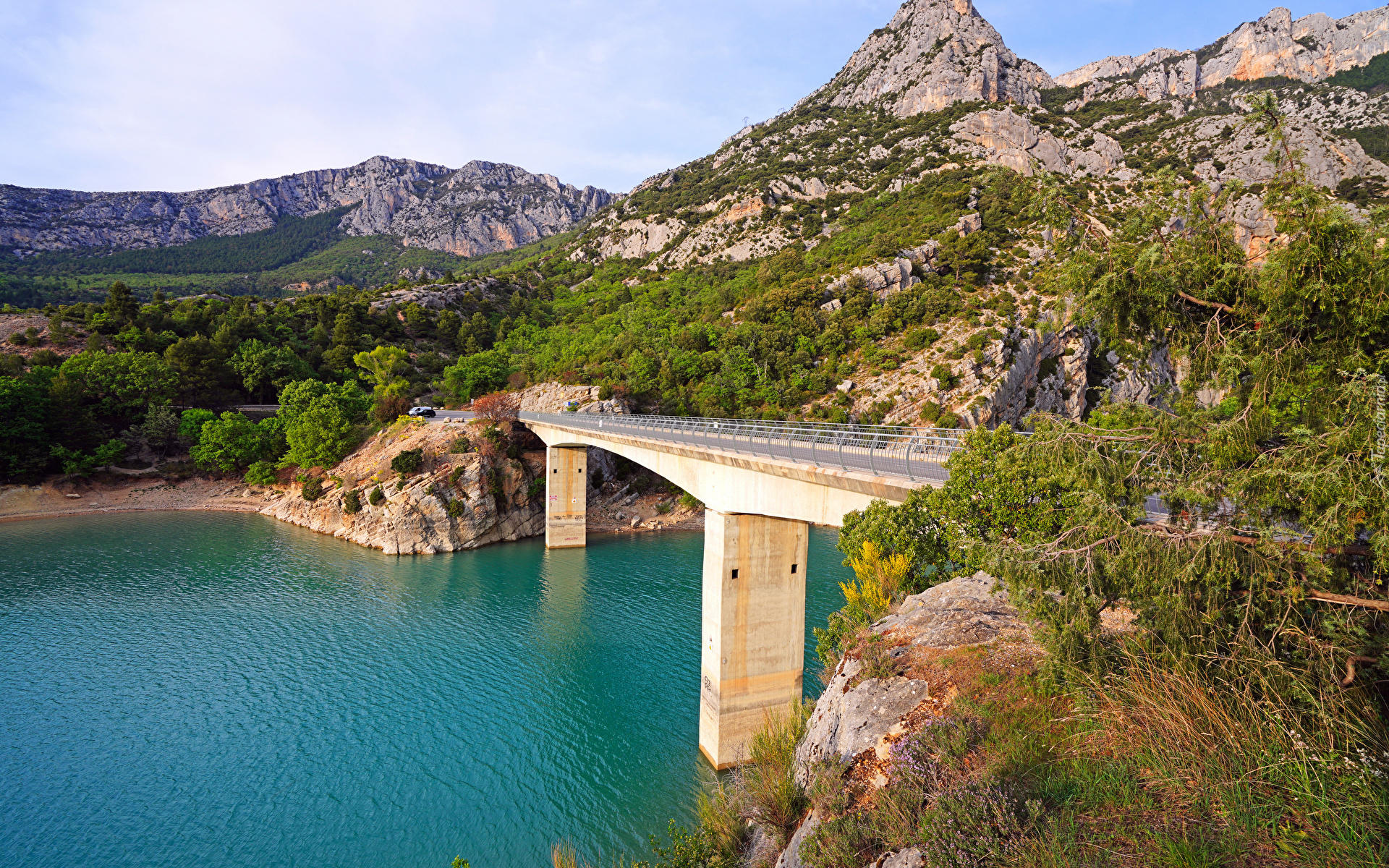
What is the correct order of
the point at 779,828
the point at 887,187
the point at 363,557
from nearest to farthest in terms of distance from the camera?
1. the point at 779,828
2. the point at 363,557
3. the point at 887,187

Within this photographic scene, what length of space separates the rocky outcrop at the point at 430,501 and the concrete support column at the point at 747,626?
28.3 m

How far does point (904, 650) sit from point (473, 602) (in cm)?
2566

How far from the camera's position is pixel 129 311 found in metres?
63.9

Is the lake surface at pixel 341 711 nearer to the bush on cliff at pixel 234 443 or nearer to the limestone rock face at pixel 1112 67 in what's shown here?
the bush on cliff at pixel 234 443

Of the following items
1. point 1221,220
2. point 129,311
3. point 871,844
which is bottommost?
point 871,844

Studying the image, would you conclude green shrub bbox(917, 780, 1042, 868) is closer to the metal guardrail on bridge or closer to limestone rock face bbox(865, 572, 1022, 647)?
limestone rock face bbox(865, 572, 1022, 647)

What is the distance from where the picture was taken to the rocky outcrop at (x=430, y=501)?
1612 inches

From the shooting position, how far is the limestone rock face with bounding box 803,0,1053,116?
95.6 m

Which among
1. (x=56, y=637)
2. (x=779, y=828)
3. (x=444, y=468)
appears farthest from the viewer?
(x=444, y=468)

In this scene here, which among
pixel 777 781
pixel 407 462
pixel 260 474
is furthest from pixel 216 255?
pixel 777 781

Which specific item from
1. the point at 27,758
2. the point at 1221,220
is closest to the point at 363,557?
the point at 27,758

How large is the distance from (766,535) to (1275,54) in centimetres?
13095

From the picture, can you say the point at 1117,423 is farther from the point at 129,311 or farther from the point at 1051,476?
the point at 129,311

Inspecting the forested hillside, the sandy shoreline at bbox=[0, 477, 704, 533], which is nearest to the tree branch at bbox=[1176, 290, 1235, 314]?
the forested hillside
